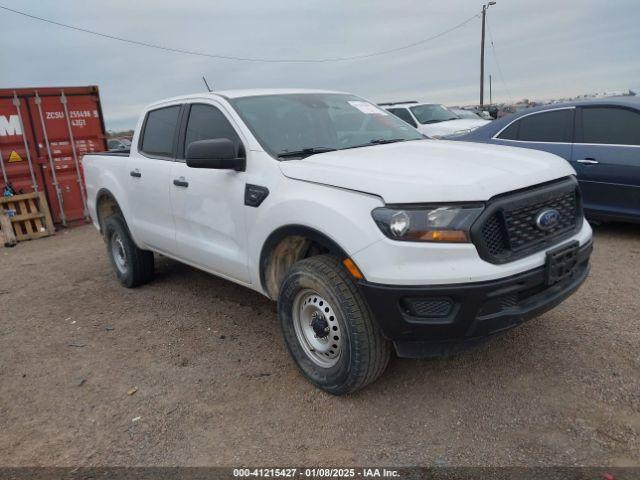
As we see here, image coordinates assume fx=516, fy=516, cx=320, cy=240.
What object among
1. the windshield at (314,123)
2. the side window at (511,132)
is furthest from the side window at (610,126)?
the windshield at (314,123)

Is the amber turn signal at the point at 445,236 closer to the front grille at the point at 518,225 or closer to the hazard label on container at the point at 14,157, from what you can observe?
the front grille at the point at 518,225

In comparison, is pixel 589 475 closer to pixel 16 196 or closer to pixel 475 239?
pixel 475 239

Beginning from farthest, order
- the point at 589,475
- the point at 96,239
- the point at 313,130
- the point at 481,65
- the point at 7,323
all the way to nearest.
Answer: the point at 481,65 → the point at 96,239 → the point at 7,323 → the point at 313,130 → the point at 589,475

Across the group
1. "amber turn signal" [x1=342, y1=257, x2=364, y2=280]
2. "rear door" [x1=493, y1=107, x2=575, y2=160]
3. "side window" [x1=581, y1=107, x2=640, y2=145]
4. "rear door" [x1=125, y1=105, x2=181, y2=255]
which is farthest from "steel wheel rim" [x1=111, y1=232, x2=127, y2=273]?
"side window" [x1=581, y1=107, x2=640, y2=145]

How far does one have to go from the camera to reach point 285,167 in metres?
3.19

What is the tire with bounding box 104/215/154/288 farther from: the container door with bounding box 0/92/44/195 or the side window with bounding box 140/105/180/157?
the container door with bounding box 0/92/44/195

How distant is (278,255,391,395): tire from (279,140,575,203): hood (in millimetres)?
514

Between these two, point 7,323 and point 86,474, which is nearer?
point 86,474

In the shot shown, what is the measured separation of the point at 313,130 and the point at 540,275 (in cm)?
187

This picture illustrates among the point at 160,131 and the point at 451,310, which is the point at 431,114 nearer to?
the point at 160,131

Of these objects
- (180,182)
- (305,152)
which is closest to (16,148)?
(180,182)

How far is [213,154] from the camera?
3287mm

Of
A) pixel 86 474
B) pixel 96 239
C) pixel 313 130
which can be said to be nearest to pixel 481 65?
pixel 96 239

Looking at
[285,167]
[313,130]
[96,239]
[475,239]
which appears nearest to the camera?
[475,239]
